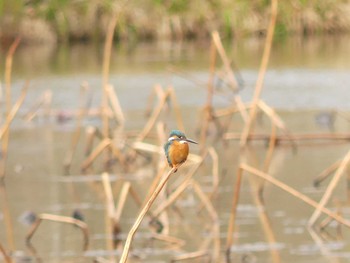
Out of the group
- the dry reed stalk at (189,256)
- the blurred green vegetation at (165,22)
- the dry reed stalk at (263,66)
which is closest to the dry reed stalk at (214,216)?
the dry reed stalk at (189,256)

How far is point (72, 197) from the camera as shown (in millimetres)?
11125

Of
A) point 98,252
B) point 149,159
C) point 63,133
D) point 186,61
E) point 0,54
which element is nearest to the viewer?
point 98,252

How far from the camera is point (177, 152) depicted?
4.32 m

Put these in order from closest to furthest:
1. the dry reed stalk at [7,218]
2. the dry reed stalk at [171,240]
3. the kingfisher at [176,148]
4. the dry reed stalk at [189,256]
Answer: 1. the kingfisher at [176,148]
2. the dry reed stalk at [189,256]
3. the dry reed stalk at [171,240]
4. the dry reed stalk at [7,218]

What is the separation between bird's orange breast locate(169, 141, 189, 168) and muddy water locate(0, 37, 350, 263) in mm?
3873

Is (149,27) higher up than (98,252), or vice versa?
(149,27)

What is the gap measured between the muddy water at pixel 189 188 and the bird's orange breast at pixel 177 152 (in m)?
3.87

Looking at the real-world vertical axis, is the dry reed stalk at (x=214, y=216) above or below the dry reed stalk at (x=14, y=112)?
below

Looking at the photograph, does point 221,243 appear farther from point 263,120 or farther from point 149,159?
point 263,120

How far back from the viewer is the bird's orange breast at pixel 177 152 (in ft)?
14.1

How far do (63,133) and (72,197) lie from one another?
5.03 meters

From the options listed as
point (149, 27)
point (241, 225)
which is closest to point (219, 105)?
point (241, 225)

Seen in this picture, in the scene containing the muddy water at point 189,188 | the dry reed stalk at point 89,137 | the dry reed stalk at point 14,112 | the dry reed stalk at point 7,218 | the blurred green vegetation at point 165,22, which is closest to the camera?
the muddy water at point 189,188

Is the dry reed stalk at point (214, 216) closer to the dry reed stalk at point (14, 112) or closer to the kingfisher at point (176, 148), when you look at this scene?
the dry reed stalk at point (14, 112)
